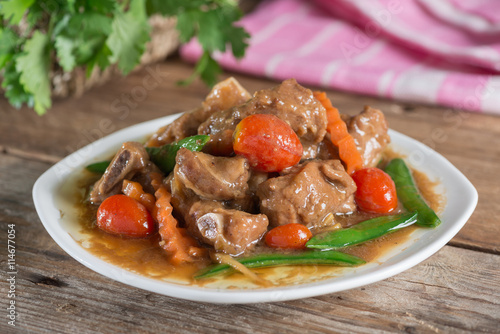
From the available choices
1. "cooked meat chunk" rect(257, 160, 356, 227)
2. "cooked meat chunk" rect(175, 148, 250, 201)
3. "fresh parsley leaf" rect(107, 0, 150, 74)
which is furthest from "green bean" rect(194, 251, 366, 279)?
"fresh parsley leaf" rect(107, 0, 150, 74)

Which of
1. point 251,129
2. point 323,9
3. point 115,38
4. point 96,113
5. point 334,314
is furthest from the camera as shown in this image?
point 323,9

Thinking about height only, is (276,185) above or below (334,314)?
above

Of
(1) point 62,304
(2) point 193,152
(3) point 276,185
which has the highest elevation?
(2) point 193,152

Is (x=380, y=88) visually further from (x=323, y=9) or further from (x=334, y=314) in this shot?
(x=334, y=314)

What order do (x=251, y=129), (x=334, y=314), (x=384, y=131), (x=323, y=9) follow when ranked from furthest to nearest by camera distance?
(x=323, y=9) < (x=384, y=131) < (x=251, y=129) < (x=334, y=314)

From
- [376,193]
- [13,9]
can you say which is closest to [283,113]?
[376,193]

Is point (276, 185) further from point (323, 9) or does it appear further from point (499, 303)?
point (323, 9)

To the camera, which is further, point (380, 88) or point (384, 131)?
point (380, 88)

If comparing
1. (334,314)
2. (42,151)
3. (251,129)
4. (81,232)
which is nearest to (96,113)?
(42,151)
